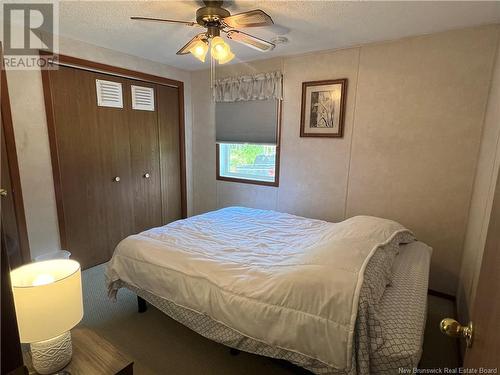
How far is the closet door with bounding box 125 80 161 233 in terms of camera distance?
3275 mm

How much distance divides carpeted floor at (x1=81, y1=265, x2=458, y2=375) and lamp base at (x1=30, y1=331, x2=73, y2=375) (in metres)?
0.78

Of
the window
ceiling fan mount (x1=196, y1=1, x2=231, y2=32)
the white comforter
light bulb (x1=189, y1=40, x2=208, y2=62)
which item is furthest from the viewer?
the window

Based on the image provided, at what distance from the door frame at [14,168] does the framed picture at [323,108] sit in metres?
2.77

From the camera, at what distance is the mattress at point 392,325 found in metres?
1.18

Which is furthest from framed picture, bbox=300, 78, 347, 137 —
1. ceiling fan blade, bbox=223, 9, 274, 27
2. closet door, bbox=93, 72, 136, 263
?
closet door, bbox=93, 72, 136, 263

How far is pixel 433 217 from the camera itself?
8.22 feet

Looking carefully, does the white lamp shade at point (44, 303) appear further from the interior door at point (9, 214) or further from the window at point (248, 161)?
the window at point (248, 161)

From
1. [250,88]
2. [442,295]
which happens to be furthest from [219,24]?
[442,295]

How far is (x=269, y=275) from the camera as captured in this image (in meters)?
1.58

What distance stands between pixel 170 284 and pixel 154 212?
211 centimetres

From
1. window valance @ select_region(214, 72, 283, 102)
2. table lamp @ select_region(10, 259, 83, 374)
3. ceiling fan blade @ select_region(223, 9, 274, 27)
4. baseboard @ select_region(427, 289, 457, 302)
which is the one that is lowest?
baseboard @ select_region(427, 289, 457, 302)

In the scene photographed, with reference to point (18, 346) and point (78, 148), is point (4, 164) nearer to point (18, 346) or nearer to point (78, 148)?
point (78, 148)

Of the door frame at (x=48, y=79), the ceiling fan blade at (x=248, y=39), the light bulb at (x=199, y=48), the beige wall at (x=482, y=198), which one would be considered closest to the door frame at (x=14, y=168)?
the door frame at (x=48, y=79)

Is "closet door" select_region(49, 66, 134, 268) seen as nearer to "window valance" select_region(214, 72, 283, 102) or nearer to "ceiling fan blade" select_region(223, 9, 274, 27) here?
"window valance" select_region(214, 72, 283, 102)
